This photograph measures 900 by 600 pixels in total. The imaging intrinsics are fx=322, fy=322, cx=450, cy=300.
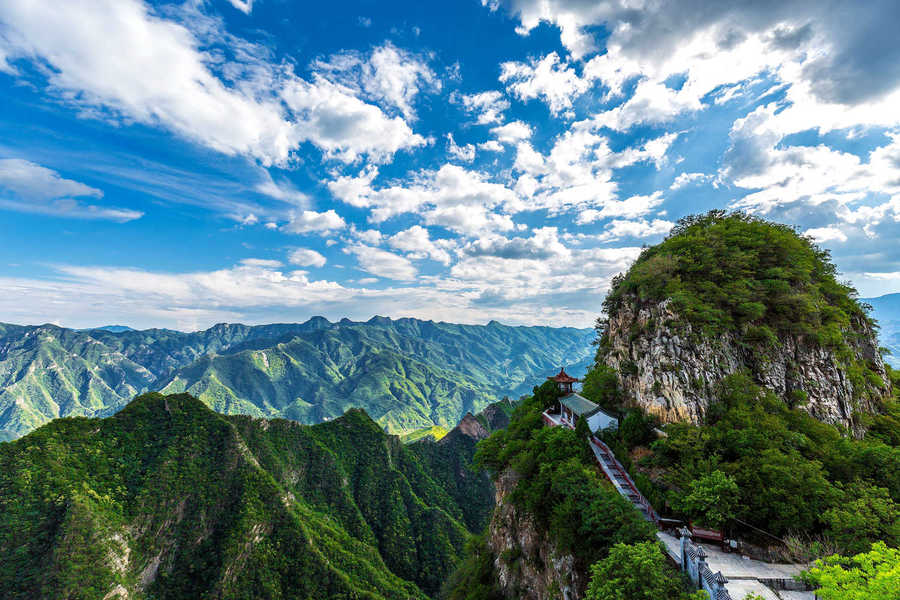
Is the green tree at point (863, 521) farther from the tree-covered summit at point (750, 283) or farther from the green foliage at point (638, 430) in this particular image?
the tree-covered summit at point (750, 283)

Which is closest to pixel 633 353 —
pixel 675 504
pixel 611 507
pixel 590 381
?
pixel 590 381

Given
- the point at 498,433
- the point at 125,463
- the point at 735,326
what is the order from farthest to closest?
the point at 125,463 → the point at 498,433 → the point at 735,326

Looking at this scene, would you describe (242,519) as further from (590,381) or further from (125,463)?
(590,381)

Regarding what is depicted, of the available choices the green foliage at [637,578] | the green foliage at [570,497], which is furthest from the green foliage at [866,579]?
the green foliage at [570,497]

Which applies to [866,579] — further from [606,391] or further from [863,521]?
[606,391]

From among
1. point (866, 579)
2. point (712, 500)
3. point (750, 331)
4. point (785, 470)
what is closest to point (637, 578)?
point (712, 500)

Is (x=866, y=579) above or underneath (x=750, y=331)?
underneath

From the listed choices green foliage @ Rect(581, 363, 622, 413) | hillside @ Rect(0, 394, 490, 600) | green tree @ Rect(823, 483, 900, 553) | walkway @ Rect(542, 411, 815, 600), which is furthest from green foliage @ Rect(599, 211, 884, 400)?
hillside @ Rect(0, 394, 490, 600)
